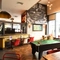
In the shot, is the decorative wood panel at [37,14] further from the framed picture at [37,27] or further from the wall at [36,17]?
the framed picture at [37,27]

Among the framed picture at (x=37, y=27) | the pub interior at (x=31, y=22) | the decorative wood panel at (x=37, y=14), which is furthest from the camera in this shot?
the framed picture at (x=37, y=27)

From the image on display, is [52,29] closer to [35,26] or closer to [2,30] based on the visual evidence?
[35,26]

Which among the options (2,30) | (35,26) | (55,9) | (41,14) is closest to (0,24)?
(2,30)

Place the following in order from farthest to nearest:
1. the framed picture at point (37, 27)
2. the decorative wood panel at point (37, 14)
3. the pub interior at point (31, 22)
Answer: the framed picture at point (37, 27), the decorative wood panel at point (37, 14), the pub interior at point (31, 22)

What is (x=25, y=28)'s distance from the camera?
918 centimetres

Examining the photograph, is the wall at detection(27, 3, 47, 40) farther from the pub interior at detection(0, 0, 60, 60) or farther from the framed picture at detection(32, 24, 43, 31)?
the framed picture at detection(32, 24, 43, 31)

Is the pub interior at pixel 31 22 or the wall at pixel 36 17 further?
the wall at pixel 36 17

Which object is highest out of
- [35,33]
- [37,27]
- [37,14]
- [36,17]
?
[37,14]

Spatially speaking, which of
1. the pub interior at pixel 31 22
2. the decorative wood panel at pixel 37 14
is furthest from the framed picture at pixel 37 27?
the decorative wood panel at pixel 37 14

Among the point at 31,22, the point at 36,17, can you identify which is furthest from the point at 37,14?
the point at 31,22

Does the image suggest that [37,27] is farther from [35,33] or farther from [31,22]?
[31,22]

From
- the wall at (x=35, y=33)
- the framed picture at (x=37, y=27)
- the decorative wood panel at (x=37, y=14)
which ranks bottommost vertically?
the wall at (x=35, y=33)

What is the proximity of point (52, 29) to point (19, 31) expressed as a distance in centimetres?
398

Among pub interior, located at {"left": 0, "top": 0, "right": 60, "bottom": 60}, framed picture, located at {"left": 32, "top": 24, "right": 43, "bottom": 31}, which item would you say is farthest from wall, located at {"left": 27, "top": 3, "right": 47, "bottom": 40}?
framed picture, located at {"left": 32, "top": 24, "right": 43, "bottom": 31}
